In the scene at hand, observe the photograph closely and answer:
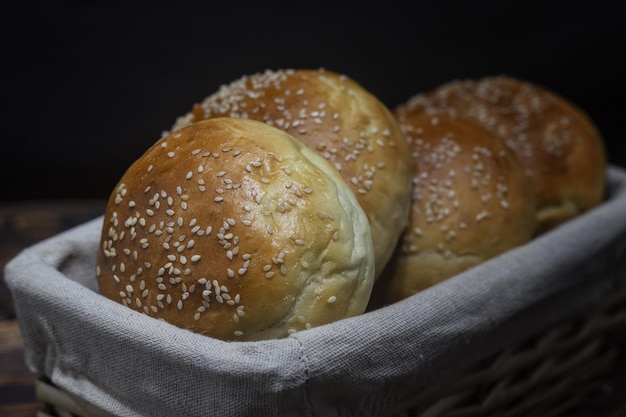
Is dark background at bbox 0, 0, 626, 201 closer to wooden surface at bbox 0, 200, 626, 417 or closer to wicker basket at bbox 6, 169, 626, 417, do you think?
wooden surface at bbox 0, 200, 626, 417

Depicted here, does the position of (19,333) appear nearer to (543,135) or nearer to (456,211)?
(456,211)

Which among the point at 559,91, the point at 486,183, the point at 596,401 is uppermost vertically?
the point at 486,183

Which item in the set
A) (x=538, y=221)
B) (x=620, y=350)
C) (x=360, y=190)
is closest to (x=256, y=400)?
(x=360, y=190)

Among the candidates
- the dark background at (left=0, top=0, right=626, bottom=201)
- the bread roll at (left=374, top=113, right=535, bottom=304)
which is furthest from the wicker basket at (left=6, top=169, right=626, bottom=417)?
the dark background at (left=0, top=0, right=626, bottom=201)

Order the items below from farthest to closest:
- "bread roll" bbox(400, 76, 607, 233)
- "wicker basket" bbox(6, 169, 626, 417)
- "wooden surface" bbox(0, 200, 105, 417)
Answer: "bread roll" bbox(400, 76, 607, 233)
"wooden surface" bbox(0, 200, 105, 417)
"wicker basket" bbox(6, 169, 626, 417)

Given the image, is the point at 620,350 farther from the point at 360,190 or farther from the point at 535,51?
the point at 535,51
